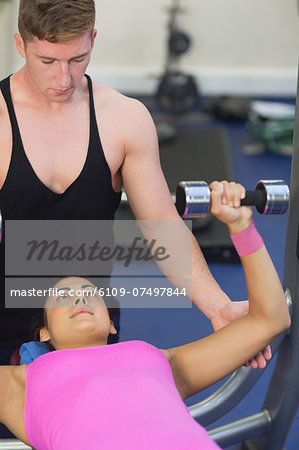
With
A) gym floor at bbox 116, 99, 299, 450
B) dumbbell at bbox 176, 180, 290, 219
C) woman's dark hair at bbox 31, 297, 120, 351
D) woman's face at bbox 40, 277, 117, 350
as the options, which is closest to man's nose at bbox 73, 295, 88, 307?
woman's face at bbox 40, 277, 117, 350

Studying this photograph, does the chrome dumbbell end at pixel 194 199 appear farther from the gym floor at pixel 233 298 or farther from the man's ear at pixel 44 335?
the gym floor at pixel 233 298

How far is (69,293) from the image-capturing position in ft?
4.84

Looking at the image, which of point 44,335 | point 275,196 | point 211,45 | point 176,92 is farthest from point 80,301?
point 211,45

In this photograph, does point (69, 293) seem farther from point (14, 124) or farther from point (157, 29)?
point (157, 29)

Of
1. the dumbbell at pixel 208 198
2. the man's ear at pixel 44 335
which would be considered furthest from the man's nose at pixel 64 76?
the man's ear at pixel 44 335

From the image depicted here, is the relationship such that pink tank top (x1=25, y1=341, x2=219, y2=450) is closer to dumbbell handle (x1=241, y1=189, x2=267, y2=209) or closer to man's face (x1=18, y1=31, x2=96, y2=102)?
dumbbell handle (x1=241, y1=189, x2=267, y2=209)

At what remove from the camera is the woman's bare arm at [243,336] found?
1383mm

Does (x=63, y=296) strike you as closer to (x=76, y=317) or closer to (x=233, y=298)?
(x=76, y=317)

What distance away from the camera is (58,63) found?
4.55 feet

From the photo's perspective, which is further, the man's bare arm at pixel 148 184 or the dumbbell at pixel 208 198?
the man's bare arm at pixel 148 184

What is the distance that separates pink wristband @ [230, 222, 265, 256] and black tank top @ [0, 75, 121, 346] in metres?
0.37

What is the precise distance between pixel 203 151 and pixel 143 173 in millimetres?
2331

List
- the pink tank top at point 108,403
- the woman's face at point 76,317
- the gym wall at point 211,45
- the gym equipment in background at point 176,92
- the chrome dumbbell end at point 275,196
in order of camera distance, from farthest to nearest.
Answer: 1. the gym wall at point 211,45
2. the gym equipment in background at point 176,92
3. the woman's face at point 76,317
4. the chrome dumbbell end at point 275,196
5. the pink tank top at point 108,403

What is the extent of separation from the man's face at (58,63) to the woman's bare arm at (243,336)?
0.45 m
